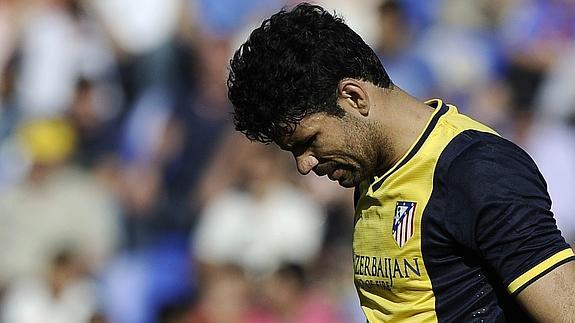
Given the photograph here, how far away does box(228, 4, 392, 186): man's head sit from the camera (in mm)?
2775

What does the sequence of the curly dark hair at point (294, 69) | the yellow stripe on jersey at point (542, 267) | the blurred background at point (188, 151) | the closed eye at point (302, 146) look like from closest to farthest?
the yellow stripe on jersey at point (542, 267)
the curly dark hair at point (294, 69)
the closed eye at point (302, 146)
the blurred background at point (188, 151)

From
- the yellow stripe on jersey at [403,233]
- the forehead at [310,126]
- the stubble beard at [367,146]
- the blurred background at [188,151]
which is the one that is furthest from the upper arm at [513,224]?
the blurred background at [188,151]

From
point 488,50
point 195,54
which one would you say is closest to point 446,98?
point 488,50

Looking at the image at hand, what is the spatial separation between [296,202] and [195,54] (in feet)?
5.06

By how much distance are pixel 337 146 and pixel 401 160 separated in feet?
0.58

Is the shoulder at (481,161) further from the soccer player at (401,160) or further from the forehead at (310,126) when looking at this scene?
the forehead at (310,126)

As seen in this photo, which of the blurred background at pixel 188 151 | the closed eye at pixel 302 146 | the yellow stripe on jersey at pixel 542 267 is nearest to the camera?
the yellow stripe on jersey at pixel 542 267

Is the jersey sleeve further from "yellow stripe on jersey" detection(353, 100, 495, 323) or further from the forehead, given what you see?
the forehead

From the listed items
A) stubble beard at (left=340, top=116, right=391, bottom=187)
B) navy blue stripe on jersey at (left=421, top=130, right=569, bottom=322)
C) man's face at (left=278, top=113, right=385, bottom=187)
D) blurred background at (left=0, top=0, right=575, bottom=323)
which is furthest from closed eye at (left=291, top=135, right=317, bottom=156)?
blurred background at (left=0, top=0, right=575, bottom=323)

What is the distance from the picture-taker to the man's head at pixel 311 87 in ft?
9.11

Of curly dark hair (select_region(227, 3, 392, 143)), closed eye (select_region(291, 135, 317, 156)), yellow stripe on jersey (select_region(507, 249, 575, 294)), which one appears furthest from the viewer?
closed eye (select_region(291, 135, 317, 156))

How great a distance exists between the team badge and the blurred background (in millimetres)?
3964

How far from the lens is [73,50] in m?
8.33

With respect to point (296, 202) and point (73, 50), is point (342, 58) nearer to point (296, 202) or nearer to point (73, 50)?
point (296, 202)
